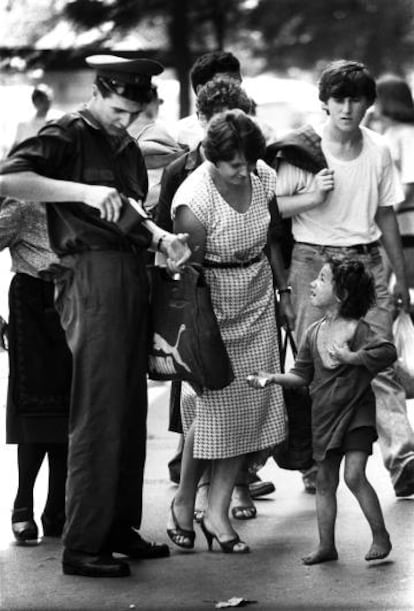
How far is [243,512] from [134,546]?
0.91 metres

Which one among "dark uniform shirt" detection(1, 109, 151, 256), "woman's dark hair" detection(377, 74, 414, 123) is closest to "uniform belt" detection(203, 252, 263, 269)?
"dark uniform shirt" detection(1, 109, 151, 256)

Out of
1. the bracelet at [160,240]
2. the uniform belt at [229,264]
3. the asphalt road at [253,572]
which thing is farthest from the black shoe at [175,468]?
the bracelet at [160,240]

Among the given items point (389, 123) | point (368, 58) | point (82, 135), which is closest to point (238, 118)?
point (82, 135)

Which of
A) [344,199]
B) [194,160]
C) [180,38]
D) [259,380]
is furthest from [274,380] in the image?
[180,38]

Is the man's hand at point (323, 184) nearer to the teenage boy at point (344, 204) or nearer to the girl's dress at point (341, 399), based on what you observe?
the teenage boy at point (344, 204)

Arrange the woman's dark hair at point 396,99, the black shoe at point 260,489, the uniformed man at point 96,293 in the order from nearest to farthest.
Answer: the uniformed man at point 96,293
the black shoe at point 260,489
the woman's dark hair at point 396,99

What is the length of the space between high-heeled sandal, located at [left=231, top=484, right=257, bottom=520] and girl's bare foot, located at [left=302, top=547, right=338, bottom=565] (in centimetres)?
96

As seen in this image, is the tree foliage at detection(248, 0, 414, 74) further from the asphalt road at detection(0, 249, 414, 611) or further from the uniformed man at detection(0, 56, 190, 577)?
the uniformed man at detection(0, 56, 190, 577)

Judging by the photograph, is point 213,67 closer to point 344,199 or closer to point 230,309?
point 344,199

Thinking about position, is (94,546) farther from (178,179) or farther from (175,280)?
(178,179)

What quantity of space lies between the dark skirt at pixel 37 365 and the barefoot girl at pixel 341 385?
2.98 ft

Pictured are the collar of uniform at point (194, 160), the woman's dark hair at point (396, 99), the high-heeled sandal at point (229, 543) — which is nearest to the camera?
the high-heeled sandal at point (229, 543)

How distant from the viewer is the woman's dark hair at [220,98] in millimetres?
6820

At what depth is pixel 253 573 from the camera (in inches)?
241
